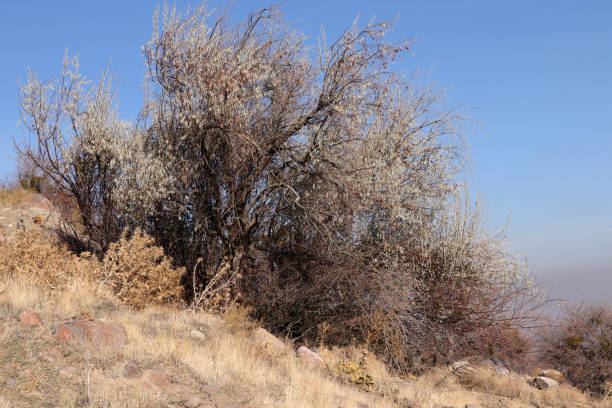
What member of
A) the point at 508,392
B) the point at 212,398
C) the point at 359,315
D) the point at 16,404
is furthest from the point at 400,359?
the point at 16,404

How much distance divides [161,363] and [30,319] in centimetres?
212

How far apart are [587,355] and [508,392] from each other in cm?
530

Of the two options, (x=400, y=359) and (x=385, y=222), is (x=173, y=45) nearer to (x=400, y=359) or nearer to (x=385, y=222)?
(x=385, y=222)

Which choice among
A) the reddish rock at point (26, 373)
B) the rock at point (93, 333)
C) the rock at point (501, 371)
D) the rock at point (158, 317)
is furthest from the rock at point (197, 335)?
the rock at point (501, 371)

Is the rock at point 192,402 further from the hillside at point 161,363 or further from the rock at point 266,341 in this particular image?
the rock at point 266,341

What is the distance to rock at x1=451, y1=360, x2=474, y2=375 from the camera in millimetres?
11133

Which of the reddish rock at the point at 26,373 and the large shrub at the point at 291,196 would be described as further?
the large shrub at the point at 291,196

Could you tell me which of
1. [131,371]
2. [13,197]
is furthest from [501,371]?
[13,197]

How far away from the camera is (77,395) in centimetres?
547

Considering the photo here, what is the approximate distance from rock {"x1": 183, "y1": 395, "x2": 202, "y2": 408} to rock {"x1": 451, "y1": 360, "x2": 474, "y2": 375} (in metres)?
6.94

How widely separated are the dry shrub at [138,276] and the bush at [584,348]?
10.9m

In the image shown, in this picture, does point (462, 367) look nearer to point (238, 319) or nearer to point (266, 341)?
point (266, 341)

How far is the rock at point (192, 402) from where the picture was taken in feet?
19.0

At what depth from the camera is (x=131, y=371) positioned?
6.23 metres
